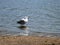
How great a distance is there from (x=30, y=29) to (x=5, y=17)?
19.5 feet

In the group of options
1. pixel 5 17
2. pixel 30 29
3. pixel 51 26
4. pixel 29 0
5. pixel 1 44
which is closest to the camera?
pixel 1 44

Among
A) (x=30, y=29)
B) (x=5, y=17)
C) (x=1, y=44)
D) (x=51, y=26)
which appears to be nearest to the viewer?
(x=1, y=44)

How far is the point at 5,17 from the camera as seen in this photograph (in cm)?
2389

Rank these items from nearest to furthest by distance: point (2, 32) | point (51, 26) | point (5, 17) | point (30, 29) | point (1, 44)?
1. point (1, 44)
2. point (2, 32)
3. point (30, 29)
4. point (51, 26)
5. point (5, 17)

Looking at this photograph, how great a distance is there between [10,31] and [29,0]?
26.4 m

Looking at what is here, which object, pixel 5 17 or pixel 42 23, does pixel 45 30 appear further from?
pixel 5 17

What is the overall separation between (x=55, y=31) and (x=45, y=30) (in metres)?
0.70

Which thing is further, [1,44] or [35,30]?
[35,30]

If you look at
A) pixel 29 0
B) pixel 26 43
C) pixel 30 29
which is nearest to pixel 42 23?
pixel 30 29

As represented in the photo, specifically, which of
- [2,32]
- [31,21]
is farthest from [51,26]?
[2,32]

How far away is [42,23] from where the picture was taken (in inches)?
818

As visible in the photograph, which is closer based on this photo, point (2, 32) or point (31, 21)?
point (2, 32)

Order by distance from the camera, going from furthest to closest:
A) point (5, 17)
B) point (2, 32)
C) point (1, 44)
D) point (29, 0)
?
point (29, 0) → point (5, 17) → point (2, 32) → point (1, 44)

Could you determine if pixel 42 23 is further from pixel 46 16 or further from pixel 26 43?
pixel 26 43
